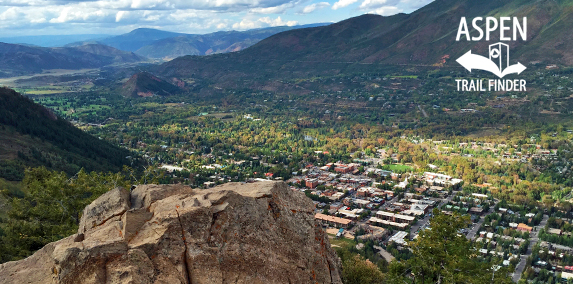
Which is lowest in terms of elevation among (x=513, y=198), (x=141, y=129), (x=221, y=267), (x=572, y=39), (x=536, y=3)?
(x=513, y=198)

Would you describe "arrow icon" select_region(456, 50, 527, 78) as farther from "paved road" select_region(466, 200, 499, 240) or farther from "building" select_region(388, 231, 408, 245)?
"building" select_region(388, 231, 408, 245)

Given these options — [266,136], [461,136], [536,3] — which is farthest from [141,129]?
[536,3]

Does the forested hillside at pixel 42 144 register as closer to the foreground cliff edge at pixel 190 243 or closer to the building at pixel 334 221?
the building at pixel 334 221

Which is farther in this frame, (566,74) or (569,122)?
(566,74)

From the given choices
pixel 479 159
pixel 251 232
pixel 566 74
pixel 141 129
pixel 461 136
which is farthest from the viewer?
pixel 566 74

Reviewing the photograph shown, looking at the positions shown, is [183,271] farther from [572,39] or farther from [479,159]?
[572,39]

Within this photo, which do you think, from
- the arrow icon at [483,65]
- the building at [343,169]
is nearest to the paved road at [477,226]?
the building at [343,169]
